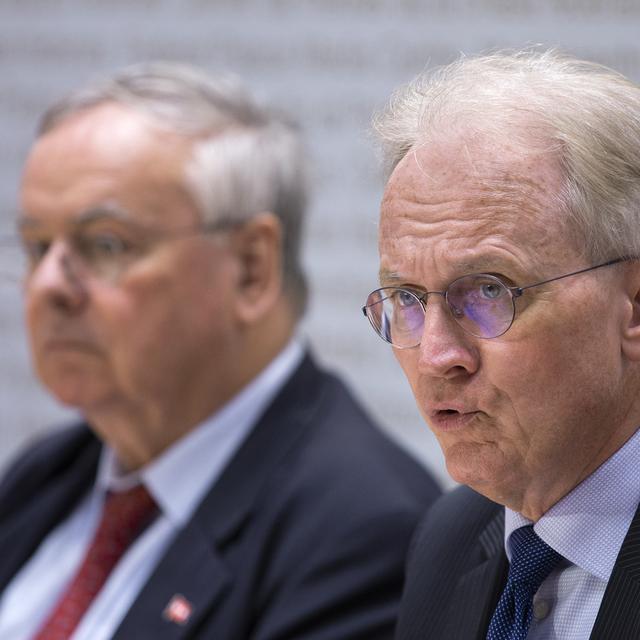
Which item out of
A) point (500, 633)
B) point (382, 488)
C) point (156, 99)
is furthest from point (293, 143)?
point (500, 633)

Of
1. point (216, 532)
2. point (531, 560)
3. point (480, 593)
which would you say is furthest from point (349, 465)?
point (531, 560)

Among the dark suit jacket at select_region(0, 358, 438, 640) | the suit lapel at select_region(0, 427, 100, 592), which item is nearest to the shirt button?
the dark suit jacket at select_region(0, 358, 438, 640)

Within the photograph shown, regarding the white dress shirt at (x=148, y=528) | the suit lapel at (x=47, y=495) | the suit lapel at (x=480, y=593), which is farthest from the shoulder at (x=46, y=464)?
the suit lapel at (x=480, y=593)

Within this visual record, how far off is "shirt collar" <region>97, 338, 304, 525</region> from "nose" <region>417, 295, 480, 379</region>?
119 centimetres

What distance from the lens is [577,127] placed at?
51.9 inches

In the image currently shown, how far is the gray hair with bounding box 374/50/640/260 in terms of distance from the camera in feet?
4.30

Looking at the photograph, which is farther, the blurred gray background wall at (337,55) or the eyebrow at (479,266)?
the blurred gray background wall at (337,55)

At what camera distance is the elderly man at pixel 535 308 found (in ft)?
4.33

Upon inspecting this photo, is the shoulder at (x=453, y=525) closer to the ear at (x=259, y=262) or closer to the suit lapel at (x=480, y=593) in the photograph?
the suit lapel at (x=480, y=593)

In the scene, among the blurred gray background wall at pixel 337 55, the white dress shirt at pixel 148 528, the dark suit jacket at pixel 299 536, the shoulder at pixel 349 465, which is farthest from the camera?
the blurred gray background wall at pixel 337 55

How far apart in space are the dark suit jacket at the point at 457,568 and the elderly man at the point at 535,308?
0.18ft

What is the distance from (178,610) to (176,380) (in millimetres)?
549

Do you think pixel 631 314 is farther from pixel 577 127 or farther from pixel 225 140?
pixel 225 140

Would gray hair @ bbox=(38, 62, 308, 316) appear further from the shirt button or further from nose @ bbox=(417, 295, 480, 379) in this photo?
the shirt button
